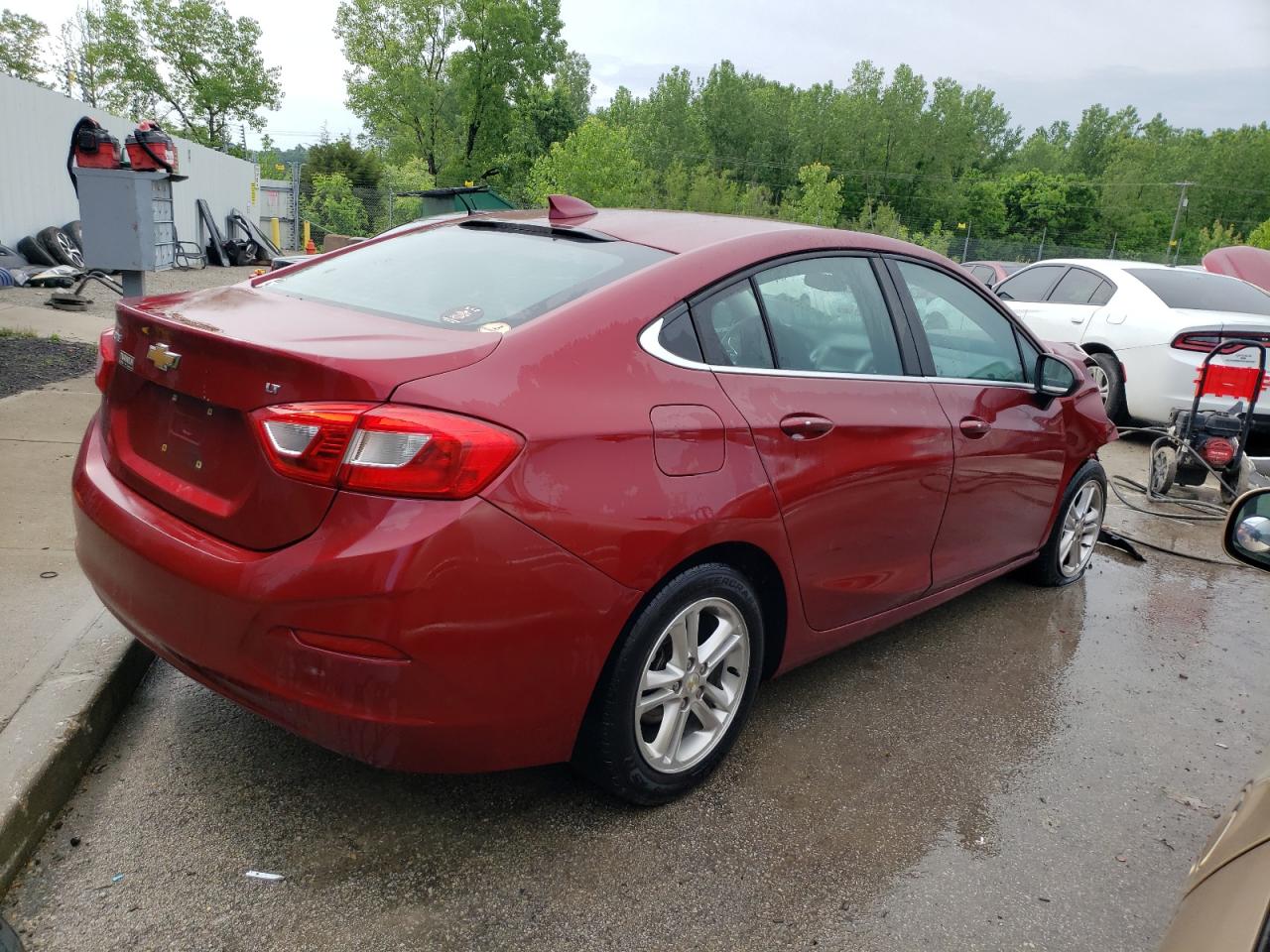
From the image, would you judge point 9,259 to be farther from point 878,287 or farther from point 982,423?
point 982,423

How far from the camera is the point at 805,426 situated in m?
2.92

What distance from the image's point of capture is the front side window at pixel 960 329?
3.68 meters

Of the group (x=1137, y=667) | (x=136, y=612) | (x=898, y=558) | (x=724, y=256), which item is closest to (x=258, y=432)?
(x=136, y=612)

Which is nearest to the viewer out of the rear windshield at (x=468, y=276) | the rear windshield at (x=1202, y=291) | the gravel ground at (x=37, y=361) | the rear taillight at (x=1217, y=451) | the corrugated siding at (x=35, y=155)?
the rear windshield at (x=468, y=276)

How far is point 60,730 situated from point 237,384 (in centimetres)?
120

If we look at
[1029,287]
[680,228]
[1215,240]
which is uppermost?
[680,228]

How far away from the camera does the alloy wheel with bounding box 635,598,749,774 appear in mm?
2664

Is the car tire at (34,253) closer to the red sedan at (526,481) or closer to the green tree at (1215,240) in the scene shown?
the red sedan at (526,481)

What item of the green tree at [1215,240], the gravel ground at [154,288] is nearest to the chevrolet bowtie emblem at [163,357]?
the gravel ground at [154,288]

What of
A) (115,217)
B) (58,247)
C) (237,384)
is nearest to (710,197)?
(58,247)

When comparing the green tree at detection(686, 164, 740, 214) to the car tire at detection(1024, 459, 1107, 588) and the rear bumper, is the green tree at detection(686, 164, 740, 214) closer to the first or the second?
the car tire at detection(1024, 459, 1107, 588)

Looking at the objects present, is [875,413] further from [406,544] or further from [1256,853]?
[1256,853]

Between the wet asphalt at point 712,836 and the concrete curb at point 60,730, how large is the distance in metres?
0.06

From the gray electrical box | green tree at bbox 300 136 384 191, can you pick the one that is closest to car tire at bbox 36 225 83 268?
the gray electrical box
